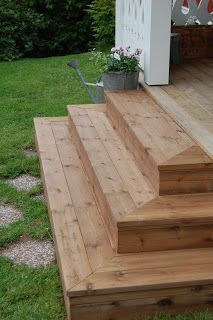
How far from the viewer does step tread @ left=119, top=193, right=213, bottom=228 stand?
3.19 metres

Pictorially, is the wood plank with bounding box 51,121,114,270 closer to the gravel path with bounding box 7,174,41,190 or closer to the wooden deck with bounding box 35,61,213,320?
the wooden deck with bounding box 35,61,213,320

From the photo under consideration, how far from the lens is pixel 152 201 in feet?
11.1

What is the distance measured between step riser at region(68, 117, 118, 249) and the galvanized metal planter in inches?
23.5

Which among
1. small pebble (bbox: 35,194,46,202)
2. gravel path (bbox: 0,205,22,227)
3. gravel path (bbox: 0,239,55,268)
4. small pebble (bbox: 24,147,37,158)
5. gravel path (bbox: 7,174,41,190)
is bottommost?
small pebble (bbox: 24,147,37,158)

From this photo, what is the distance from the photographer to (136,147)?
405 centimetres

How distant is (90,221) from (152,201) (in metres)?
0.44

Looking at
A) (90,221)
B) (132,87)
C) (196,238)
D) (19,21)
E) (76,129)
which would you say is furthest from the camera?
(19,21)

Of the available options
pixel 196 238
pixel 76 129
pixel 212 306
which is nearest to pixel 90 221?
pixel 196 238

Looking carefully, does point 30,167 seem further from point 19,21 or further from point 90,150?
point 19,21

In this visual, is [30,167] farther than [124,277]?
Yes

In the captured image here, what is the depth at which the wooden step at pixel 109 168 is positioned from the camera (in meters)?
Answer: 3.41

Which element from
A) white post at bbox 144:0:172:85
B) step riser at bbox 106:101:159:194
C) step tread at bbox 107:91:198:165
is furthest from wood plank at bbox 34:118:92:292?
white post at bbox 144:0:172:85

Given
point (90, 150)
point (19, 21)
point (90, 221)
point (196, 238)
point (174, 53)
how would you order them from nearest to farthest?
point (196, 238) → point (90, 221) → point (90, 150) → point (174, 53) → point (19, 21)

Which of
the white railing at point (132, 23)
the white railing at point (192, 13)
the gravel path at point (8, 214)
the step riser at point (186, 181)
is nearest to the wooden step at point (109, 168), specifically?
the step riser at point (186, 181)
